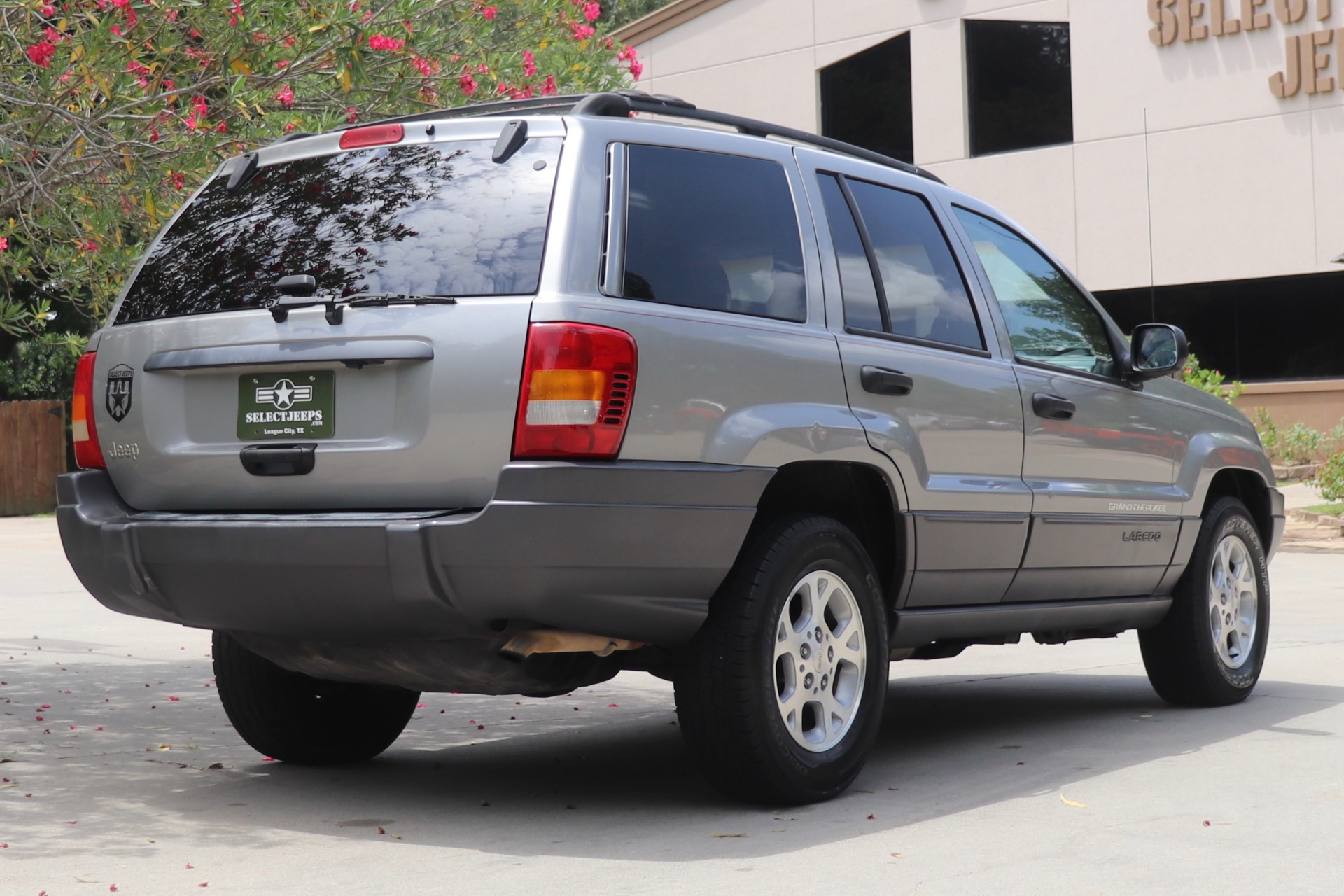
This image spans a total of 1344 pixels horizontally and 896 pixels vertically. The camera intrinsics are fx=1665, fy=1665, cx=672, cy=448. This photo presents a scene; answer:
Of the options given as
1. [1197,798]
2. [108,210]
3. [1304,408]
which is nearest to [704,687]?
[1197,798]

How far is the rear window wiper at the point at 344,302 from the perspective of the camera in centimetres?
448

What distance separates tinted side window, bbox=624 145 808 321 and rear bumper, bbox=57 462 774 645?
1.73 feet

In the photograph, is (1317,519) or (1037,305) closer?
(1037,305)

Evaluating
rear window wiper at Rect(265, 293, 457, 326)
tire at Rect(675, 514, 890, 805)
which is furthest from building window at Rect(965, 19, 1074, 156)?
rear window wiper at Rect(265, 293, 457, 326)

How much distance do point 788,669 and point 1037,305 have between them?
2171mm

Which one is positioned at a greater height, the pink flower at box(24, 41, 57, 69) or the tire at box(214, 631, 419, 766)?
the pink flower at box(24, 41, 57, 69)

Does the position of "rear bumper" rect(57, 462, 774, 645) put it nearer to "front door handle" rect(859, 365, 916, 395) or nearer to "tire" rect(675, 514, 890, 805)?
"tire" rect(675, 514, 890, 805)

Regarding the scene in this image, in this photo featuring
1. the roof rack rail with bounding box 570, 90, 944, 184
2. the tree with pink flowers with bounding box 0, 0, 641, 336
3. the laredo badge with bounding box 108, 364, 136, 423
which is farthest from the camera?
the tree with pink flowers with bounding box 0, 0, 641, 336

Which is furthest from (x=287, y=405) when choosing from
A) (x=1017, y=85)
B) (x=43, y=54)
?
(x=1017, y=85)

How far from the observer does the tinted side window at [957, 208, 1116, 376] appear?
6.14 m

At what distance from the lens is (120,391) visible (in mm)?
4992

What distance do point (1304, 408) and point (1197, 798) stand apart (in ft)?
64.8

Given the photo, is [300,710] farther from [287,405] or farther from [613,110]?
[613,110]

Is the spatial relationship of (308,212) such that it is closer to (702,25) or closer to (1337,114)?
(1337,114)
